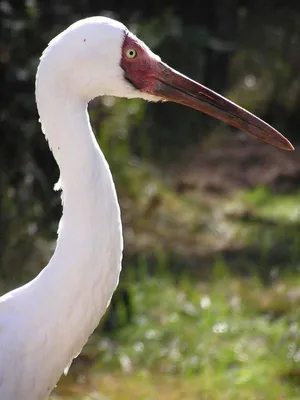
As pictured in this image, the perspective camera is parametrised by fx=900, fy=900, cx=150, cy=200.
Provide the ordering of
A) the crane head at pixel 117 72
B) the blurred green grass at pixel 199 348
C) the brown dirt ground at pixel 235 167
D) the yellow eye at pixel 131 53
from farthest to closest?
the brown dirt ground at pixel 235 167 → the blurred green grass at pixel 199 348 → the yellow eye at pixel 131 53 → the crane head at pixel 117 72

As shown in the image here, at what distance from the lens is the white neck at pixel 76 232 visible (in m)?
3.23

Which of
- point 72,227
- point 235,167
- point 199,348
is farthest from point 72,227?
point 235,167

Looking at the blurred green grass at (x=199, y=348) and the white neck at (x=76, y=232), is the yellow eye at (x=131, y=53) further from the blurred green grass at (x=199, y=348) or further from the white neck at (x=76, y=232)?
the blurred green grass at (x=199, y=348)

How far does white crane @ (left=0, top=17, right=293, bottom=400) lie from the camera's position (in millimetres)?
3223

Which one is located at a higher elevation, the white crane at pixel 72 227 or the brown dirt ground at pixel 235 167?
the white crane at pixel 72 227

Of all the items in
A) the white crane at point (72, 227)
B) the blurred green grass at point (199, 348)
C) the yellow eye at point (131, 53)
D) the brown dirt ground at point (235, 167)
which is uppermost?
the yellow eye at point (131, 53)

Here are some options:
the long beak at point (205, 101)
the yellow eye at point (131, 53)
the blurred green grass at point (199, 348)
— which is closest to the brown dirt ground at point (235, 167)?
the blurred green grass at point (199, 348)

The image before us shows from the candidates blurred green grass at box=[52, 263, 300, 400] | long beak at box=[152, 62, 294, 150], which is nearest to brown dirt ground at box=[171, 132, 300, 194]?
blurred green grass at box=[52, 263, 300, 400]

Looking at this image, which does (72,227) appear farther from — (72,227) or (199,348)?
(199,348)

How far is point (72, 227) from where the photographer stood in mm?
3240

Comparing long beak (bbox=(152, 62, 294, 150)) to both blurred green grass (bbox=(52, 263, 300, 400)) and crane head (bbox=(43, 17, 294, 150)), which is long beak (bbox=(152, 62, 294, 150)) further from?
blurred green grass (bbox=(52, 263, 300, 400))

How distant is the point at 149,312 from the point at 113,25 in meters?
3.50

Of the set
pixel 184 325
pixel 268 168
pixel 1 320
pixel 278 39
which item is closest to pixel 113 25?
pixel 1 320

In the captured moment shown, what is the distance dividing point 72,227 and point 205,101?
0.75m
